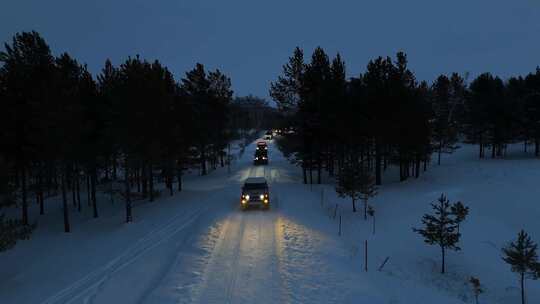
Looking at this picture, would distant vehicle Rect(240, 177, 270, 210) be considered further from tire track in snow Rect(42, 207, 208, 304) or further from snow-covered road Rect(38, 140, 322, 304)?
tire track in snow Rect(42, 207, 208, 304)

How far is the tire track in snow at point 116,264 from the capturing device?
539 inches

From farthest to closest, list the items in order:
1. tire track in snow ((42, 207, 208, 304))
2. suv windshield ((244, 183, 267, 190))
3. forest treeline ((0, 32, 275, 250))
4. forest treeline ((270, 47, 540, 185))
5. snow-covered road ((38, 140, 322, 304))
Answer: forest treeline ((270, 47, 540, 185)) → suv windshield ((244, 183, 267, 190)) → forest treeline ((0, 32, 275, 250)) → tire track in snow ((42, 207, 208, 304)) → snow-covered road ((38, 140, 322, 304))

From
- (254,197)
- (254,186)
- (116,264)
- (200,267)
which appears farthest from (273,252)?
(254,186)

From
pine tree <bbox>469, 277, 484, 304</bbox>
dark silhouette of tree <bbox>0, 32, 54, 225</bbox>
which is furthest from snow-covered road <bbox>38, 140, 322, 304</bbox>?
dark silhouette of tree <bbox>0, 32, 54, 225</bbox>

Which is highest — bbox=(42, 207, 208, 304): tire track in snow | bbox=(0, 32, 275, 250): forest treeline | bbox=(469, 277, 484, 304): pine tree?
bbox=(0, 32, 275, 250): forest treeline

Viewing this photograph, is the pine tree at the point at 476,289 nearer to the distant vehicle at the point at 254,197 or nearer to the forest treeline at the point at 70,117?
the distant vehicle at the point at 254,197

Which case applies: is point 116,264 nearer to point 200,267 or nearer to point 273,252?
point 200,267

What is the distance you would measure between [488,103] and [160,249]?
4964 centimetres

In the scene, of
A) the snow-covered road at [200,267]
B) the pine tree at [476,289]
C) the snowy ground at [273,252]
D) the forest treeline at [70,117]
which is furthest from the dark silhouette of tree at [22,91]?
the pine tree at [476,289]

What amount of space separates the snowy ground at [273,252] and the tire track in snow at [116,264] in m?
0.07

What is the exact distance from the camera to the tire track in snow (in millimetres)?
13678

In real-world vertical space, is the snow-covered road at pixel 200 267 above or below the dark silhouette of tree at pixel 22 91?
below

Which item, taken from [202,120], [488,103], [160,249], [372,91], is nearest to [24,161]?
[160,249]

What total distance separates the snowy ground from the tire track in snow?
0.24ft
